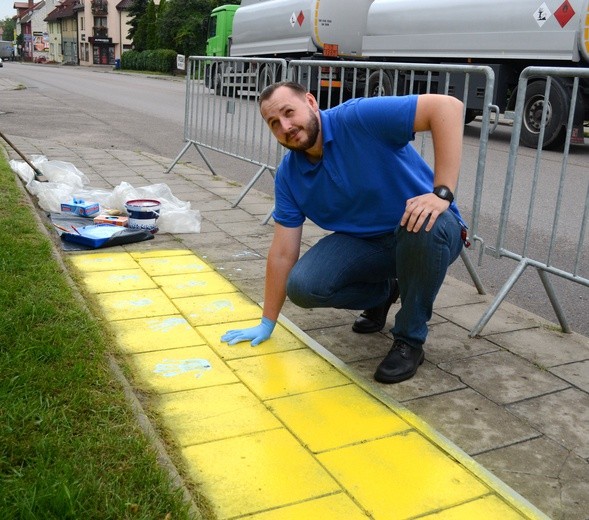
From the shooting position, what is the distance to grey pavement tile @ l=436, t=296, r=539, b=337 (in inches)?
160

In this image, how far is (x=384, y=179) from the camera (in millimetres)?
3318

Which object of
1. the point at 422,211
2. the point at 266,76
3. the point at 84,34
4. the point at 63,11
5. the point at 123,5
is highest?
the point at 123,5

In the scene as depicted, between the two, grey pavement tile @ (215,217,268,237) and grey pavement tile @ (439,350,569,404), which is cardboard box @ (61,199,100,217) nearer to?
grey pavement tile @ (215,217,268,237)

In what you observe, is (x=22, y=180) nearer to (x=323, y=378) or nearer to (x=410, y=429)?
(x=323, y=378)

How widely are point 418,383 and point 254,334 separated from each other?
865 mm

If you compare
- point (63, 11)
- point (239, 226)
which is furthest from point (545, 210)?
point (63, 11)

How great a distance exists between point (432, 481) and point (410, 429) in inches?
14.4

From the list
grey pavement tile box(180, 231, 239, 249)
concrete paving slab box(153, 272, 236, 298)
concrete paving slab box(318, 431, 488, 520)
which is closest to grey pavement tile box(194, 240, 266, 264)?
grey pavement tile box(180, 231, 239, 249)

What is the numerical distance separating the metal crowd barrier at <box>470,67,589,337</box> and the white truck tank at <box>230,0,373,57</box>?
744 centimetres

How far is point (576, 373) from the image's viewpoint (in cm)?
349

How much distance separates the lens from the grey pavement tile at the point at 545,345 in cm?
366

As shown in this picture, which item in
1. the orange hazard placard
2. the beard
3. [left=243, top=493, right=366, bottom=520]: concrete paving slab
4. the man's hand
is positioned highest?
the orange hazard placard

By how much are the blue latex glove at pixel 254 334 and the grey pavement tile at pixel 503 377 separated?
859 millimetres

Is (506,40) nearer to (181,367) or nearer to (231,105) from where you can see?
(231,105)
